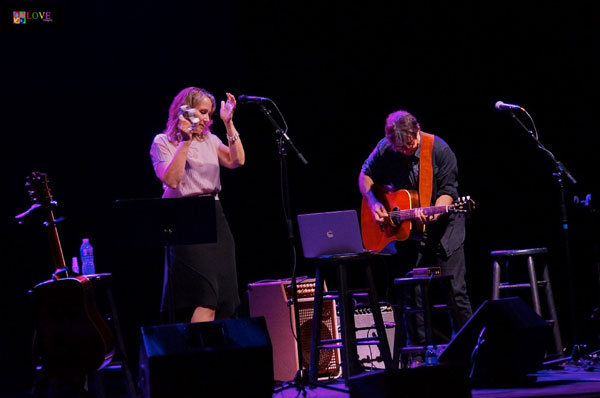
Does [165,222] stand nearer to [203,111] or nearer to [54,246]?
[203,111]

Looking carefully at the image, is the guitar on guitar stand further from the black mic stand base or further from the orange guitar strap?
the orange guitar strap

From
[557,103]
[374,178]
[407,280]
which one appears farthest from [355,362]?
[557,103]

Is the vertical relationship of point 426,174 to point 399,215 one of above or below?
above

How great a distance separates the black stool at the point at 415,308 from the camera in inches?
190

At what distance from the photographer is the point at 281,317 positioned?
5.71 m

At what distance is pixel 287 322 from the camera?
5.70m

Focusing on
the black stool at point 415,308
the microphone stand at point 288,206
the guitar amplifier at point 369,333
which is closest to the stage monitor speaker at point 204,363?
the microphone stand at point 288,206

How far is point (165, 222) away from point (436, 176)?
2.20m

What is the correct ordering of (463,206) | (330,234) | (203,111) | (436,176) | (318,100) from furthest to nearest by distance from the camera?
(318,100) < (436,176) < (463,206) < (330,234) < (203,111)

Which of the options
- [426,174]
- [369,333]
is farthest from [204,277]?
[369,333]

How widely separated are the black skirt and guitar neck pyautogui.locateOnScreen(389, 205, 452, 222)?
147cm

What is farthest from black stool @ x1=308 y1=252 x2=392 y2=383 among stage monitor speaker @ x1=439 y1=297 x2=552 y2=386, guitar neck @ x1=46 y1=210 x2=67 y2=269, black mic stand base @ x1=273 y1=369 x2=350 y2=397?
guitar neck @ x1=46 y1=210 x2=67 y2=269

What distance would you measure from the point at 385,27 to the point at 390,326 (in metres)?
2.67

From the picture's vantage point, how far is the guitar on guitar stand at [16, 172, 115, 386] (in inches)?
161
